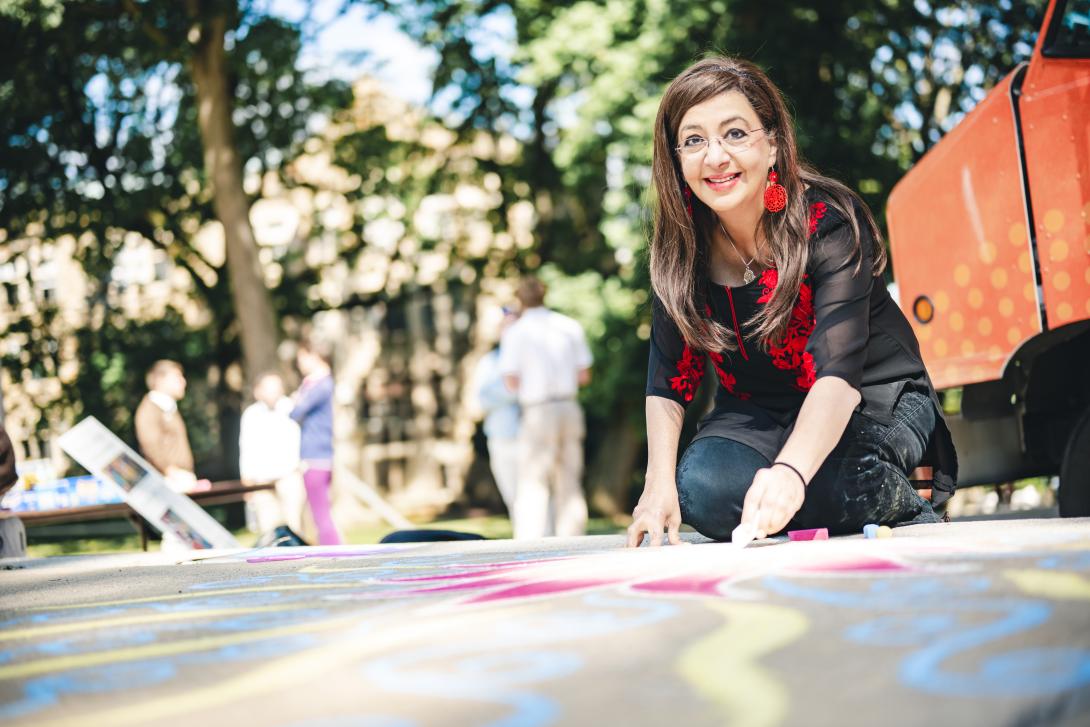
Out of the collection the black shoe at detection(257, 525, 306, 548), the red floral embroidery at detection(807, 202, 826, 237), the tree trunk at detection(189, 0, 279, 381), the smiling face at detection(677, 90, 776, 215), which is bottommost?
the black shoe at detection(257, 525, 306, 548)

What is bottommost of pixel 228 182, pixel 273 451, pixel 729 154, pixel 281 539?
pixel 281 539

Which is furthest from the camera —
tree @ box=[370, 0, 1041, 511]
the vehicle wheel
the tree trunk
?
the tree trunk

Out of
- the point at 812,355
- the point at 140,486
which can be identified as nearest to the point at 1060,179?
the point at 812,355

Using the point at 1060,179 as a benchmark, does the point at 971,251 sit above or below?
below

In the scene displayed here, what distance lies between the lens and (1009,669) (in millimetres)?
1239

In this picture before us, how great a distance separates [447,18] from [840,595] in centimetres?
1549

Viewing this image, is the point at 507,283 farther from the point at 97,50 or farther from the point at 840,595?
the point at 840,595

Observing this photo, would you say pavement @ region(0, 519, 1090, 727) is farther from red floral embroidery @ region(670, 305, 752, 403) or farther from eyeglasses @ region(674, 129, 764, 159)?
eyeglasses @ region(674, 129, 764, 159)

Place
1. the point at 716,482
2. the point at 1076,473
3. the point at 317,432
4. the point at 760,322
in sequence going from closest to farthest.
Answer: the point at 760,322, the point at 716,482, the point at 1076,473, the point at 317,432

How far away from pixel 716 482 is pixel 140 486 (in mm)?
4163

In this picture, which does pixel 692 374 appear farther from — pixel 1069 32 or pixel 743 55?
pixel 743 55

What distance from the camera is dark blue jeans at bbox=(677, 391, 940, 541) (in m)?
2.84

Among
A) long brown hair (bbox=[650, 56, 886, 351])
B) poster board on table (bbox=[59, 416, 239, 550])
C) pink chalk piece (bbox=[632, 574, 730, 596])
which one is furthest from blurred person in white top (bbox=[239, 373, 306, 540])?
pink chalk piece (bbox=[632, 574, 730, 596])

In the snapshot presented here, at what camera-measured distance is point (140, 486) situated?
619 cm
